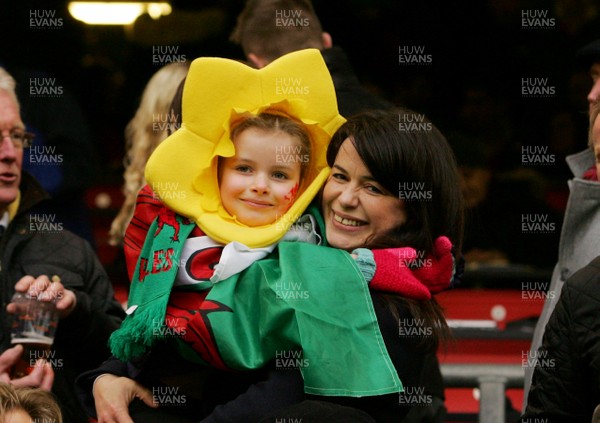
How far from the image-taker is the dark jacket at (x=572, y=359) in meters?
3.28

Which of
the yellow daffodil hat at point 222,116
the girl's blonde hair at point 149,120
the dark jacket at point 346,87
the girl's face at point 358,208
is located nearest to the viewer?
the girl's face at point 358,208

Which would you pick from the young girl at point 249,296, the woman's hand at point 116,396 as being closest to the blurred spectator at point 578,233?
the young girl at point 249,296

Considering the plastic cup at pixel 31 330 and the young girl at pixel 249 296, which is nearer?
the young girl at pixel 249 296

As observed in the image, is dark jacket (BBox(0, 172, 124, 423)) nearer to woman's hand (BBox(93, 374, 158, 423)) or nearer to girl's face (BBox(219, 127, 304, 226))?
woman's hand (BBox(93, 374, 158, 423))

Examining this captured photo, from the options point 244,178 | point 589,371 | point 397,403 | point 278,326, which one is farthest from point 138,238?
point 589,371

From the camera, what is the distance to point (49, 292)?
4176mm

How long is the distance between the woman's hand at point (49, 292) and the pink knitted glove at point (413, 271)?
115 cm

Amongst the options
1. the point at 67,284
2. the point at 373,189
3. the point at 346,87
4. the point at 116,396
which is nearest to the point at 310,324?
the point at 373,189

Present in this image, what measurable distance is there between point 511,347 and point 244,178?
7.97 feet

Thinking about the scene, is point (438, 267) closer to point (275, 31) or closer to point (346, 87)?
point (346, 87)

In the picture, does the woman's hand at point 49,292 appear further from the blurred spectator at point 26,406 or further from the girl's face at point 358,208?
the girl's face at point 358,208

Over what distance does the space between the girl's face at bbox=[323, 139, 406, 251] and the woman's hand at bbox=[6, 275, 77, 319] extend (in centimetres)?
101

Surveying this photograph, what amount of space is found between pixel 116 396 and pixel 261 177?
2.40ft

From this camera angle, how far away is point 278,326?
3475 mm
